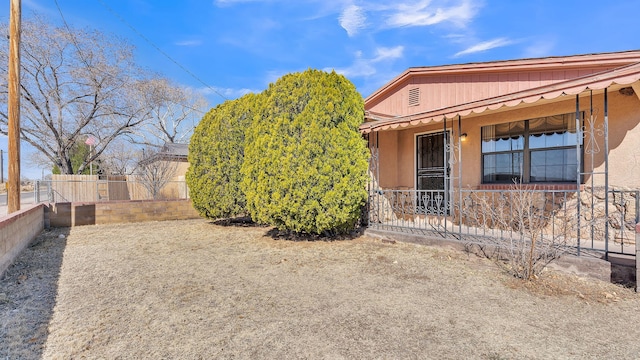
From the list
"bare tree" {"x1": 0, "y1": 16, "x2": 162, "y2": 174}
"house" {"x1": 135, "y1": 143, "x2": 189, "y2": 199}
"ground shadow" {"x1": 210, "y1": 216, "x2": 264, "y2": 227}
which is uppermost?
"bare tree" {"x1": 0, "y1": 16, "x2": 162, "y2": 174}

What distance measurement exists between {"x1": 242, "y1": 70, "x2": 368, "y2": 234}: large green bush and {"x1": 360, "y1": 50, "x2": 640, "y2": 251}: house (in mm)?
767

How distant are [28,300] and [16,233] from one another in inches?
105

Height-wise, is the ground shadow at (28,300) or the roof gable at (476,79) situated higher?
the roof gable at (476,79)

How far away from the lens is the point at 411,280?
3869mm

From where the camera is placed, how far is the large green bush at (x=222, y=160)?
25.6 feet

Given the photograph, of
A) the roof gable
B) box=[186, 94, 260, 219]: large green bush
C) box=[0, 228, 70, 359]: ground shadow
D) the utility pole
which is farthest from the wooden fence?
the roof gable

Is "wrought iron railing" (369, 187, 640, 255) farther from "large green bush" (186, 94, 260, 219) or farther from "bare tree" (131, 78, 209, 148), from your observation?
"bare tree" (131, 78, 209, 148)

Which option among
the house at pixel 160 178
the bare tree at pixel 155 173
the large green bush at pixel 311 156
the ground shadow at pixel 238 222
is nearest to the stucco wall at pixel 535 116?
the large green bush at pixel 311 156

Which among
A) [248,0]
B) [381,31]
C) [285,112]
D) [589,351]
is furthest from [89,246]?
[381,31]

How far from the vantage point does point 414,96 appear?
8.60 m

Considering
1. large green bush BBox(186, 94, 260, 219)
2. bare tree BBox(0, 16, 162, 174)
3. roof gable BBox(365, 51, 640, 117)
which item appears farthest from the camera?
bare tree BBox(0, 16, 162, 174)

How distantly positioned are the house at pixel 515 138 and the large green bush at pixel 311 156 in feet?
2.52

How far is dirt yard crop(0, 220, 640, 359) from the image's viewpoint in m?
2.34

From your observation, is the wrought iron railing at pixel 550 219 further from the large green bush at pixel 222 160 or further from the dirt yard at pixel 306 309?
the large green bush at pixel 222 160
